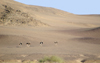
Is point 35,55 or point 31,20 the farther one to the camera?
point 31,20

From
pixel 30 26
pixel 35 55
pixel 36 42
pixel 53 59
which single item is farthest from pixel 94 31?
pixel 53 59

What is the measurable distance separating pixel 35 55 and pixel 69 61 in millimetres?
3209

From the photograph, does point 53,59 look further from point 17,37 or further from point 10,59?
point 17,37

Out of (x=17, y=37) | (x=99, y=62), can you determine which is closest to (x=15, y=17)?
(x=17, y=37)

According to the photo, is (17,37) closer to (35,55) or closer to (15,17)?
(35,55)

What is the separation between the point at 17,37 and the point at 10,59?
11115mm

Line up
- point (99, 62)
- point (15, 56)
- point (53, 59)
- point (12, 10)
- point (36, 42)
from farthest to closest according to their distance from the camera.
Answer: point (12, 10) → point (36, 42) → point (15, 56) → point (99, 62) → point (53, 59)

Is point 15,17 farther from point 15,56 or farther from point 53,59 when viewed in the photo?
point 53,59

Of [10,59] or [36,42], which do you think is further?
[36,42]

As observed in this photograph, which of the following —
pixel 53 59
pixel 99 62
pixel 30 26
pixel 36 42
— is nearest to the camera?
pixel 53 59

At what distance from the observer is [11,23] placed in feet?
146

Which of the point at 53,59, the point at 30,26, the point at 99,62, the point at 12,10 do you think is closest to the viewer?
the point at 53,59

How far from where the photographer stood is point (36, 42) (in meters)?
27.0

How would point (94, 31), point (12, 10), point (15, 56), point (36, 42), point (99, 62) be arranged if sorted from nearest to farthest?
point (99, 62) → point (15, 56) → point (36, 42) → point (94, 31) → point (12, 10)
